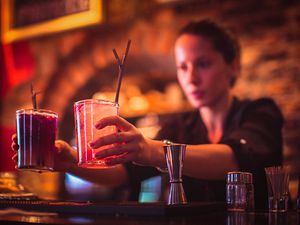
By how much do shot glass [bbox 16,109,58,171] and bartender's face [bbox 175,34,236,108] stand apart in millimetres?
1038

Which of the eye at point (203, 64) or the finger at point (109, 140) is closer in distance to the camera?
the finger at point (109, 140)

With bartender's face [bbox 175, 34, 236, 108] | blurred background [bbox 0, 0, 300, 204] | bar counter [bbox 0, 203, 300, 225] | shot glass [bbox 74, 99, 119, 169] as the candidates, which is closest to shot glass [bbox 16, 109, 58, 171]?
shot glass [bbox 74, 99, 119, 169]

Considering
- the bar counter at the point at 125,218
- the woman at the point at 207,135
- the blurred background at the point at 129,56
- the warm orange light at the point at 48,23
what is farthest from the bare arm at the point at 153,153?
the warm orange light at the point at 48,23

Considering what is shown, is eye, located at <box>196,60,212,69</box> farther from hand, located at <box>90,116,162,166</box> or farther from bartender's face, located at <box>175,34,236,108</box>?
hand, located at <box>90,116,162,166</box>

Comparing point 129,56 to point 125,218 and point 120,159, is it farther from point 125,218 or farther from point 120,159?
point 125,218

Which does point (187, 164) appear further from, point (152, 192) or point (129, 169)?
point (152, 192)

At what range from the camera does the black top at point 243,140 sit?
1595mm

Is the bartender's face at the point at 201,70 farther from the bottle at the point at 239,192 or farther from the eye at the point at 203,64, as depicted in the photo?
the bottle at the point at 239,192

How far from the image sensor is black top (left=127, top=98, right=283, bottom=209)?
1.59 metres

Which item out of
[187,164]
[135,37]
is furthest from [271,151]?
[135,37]

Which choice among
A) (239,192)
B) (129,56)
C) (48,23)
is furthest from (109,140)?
(48,23)

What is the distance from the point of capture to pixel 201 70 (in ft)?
7.09

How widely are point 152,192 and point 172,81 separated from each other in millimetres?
1712

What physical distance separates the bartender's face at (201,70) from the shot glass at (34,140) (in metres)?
1.04
